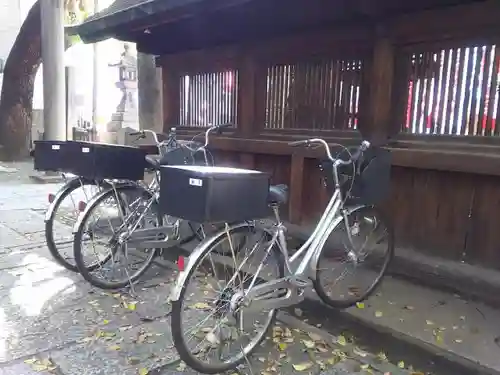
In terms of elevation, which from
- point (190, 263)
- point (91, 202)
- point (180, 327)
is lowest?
point (180, 327)

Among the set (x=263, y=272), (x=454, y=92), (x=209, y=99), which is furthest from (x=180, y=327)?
(x=209, y=99)

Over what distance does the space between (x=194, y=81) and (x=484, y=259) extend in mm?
4588

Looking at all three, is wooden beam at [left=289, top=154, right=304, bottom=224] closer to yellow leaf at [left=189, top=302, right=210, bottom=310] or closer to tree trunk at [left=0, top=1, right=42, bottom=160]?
yellow leaf at [left=189, top=302, right=210, bottom=310]

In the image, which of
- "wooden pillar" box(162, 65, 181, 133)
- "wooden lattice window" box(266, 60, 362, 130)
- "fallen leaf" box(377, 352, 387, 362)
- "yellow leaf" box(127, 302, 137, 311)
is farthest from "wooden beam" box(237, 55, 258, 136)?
"fallen leaf" box(377, 352, 387, 362)

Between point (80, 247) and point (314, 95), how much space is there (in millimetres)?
2959

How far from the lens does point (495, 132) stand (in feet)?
12.4

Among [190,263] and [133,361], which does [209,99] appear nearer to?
[190,263]

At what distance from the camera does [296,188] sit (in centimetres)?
516

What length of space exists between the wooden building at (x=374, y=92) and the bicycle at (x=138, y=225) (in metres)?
1.41

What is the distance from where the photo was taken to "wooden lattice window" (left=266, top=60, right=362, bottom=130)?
186 inches

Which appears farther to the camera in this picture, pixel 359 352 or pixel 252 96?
pixel 252 96

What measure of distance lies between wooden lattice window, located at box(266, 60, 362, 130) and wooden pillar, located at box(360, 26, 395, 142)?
23cm

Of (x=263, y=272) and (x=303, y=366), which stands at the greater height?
(x=263, y=272)

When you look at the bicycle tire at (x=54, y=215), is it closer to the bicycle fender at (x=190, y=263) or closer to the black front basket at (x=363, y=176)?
the bicycle fender at (x=190, y=263)
